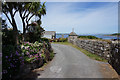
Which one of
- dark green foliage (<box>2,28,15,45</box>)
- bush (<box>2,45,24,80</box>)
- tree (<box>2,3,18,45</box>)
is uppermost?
tree (<box>2,3,18,45</box>)

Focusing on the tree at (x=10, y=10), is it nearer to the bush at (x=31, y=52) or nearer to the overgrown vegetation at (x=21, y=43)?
the overgrown vegetation at (x=21, y=43)

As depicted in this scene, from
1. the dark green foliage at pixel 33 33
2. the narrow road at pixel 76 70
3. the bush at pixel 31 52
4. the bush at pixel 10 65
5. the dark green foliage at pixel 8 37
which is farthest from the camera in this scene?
the dark green foliage at pixel 33 33

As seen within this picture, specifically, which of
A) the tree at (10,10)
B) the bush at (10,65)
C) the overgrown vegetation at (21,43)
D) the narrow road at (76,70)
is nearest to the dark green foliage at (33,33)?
the overgrown vegetation at (21,43)

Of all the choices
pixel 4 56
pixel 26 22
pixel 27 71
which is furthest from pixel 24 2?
pixel 27 71

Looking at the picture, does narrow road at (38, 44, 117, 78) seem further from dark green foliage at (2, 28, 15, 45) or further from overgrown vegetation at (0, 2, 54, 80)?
dark green foliage at (2, 28, 15, 45)

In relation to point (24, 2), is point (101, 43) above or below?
below

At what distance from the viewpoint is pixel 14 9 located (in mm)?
7910

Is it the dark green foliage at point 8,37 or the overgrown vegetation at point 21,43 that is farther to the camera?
the dark green foliage at point 8,37

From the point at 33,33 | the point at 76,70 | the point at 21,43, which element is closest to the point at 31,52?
the point at 21,43

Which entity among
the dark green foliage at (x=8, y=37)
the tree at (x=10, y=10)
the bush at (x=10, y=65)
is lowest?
the bush at (x=10, y=65)

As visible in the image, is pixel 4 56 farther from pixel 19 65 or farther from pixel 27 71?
pixel 27 71

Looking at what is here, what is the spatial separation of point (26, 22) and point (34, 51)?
3.86 metres

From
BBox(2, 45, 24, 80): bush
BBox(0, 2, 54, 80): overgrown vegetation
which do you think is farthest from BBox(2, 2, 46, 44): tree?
BBox(2, 45, 24, 80): bush

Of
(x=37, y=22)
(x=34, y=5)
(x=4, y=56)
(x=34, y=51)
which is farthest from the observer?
(x=37, y=22)
